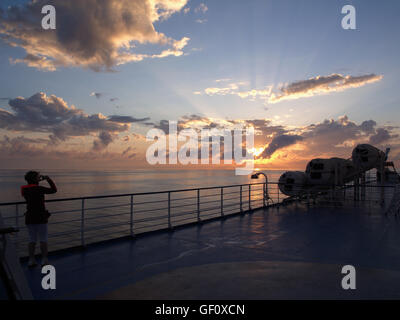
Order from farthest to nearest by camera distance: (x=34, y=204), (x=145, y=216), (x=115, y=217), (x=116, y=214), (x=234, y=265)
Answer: (x=145, y=216) < (x=115, y=217) < (x=116, y=214) < (x=234, y=265) < (x=34, y=204)

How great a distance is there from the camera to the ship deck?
409 cm

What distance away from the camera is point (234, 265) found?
17.5 feet

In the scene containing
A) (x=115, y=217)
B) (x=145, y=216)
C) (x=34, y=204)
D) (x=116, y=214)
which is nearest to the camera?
(x=34, y=204)

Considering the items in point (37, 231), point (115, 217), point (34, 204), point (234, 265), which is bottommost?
point (115, 217)

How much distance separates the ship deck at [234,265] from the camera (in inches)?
161

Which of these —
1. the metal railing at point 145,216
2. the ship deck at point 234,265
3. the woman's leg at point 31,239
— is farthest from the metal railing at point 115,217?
the ship deck at point 234,265

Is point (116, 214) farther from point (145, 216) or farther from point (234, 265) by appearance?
point (145, 216)

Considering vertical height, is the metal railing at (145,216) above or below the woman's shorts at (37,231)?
below

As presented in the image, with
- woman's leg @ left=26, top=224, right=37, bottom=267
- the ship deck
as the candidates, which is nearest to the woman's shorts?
woman's leg @ left=26, top=224, right=37, bottom=267

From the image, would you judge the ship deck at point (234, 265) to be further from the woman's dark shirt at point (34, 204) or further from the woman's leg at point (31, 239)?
the woman's dark shirt at point (34, 204)

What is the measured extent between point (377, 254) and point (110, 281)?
518 centimetres

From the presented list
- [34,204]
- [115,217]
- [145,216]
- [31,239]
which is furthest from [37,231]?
[145,216]
